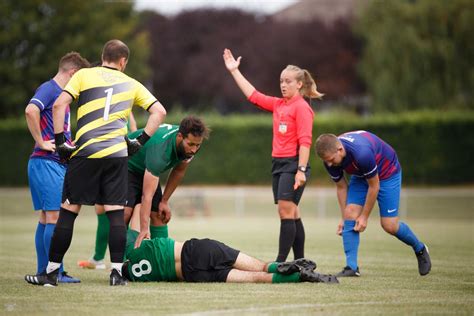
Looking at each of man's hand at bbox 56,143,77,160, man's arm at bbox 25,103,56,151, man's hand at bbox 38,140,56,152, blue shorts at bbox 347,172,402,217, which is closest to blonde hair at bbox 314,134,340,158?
blue shorts at bbox 347,172,402,217

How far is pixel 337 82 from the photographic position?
5275 centimetres

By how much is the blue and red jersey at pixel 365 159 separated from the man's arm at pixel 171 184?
149cm

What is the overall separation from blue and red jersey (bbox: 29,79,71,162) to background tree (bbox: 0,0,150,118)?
33.2 metres

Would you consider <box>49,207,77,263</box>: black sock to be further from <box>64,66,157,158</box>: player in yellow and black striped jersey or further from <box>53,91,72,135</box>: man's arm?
<box>53,91,72,135</box>: man's arm

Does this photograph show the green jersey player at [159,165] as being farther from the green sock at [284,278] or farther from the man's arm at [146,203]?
the green sock at [284,278]

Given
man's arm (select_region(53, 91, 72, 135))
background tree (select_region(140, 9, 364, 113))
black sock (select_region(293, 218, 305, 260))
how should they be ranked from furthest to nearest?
background tree (select_region(140, 9, 364, 113))
black sock (select_region(293, 218, 305, 260))
man's arm (select_region(53, 91, 72, 135))

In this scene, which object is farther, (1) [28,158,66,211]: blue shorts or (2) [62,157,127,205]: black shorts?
(1) [28,158,66,211]: blue shorts

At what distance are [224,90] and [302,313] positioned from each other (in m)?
47.6

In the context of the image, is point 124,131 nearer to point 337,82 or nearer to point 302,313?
point 302,313

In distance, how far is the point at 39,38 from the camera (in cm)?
4225

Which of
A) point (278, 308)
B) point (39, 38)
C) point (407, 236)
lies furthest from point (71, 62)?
point (39, 38)

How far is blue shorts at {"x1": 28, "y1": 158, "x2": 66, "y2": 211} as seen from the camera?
8.43 metres

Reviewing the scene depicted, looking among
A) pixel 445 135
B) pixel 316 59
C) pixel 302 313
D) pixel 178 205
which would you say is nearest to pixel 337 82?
pixel 316 59

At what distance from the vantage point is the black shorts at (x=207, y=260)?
312 inches
